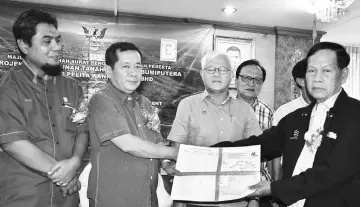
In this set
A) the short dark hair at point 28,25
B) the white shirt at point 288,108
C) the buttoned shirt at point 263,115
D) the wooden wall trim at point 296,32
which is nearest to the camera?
the short dark hair at point 28,25

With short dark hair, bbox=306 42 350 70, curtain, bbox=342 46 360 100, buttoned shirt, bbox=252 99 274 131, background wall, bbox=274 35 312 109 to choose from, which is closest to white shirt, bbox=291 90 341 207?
short dark hair, bbox=306 42 350 70

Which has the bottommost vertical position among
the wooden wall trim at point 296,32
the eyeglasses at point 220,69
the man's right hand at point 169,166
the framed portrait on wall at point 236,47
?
the man's right hand at point 169,166

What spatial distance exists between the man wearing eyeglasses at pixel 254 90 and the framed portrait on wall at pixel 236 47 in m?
2.14

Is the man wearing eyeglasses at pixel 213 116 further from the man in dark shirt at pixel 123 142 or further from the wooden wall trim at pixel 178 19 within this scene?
the wooden wall trim at pixel 178 19

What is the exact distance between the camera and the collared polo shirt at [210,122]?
2078 millimetres

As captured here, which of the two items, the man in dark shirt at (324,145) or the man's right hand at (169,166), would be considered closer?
the man in dark shirt at (324,145)

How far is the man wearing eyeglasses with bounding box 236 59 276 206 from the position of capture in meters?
2.85

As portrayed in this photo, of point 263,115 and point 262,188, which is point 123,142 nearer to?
point 262,188

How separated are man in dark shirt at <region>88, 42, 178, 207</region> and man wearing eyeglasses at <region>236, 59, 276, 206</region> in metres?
1.32

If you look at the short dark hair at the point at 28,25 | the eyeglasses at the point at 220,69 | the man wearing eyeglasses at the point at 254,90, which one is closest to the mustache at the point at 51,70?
the short dark hair at the point at 28,25

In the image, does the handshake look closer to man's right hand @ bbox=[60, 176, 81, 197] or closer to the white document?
man's right hand @ bbox=[60, 176, 81, 197]

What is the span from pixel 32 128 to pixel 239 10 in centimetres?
394

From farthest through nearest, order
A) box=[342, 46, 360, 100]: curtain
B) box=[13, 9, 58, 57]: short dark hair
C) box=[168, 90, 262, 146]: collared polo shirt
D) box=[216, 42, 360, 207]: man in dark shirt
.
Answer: box=[342, 46, 360, 100]: curtain < box=[168, 90, 262, 146]: collared polo shirt < box=[13, 9, 58, 57]: short dark hair < box=[216, 42, 360, 207]: man in dark shirt

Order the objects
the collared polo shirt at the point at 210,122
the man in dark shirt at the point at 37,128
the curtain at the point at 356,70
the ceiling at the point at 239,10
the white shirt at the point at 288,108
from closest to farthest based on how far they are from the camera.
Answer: the man in dark shirt at the point at 37,128 < the collared polo shirt at the point at 210,122 < the white shirt at the point at 288,108 < the ceiling at the point at 239,10 < the curtain at the point at 356,70
